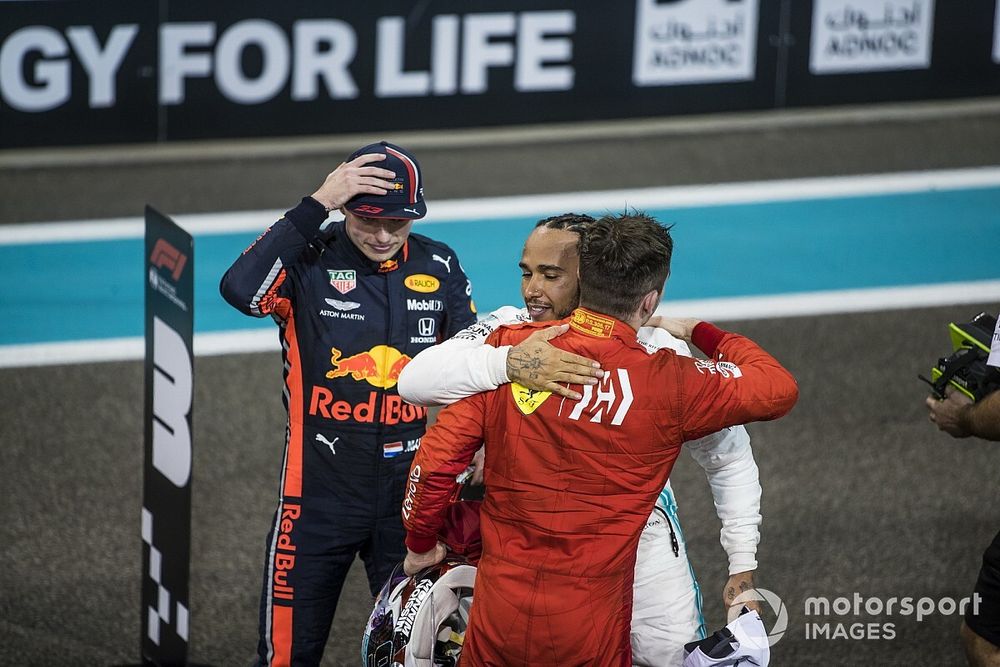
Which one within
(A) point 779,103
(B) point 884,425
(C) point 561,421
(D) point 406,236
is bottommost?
(B) point 884,425

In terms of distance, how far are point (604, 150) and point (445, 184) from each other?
4.98ft

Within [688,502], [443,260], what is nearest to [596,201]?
[688,502]

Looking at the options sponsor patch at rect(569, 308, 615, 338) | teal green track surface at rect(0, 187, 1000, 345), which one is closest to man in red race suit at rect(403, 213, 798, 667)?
sponsor patch at rect(569, 308, 615, 338)

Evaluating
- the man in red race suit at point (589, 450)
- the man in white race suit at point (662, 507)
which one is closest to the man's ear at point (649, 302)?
the man in red race suit at point (589, 450)

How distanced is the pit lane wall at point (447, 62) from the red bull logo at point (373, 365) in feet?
22.8

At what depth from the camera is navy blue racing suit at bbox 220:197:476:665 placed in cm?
418

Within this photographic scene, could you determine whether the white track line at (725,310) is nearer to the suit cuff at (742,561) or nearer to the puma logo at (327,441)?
the puma logo at (327,441)

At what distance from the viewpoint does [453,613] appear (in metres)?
3.70

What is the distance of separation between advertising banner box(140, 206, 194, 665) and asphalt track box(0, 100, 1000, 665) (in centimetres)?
57

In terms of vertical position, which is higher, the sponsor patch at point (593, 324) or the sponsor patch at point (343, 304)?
the sponsor patch at point (593, 324)

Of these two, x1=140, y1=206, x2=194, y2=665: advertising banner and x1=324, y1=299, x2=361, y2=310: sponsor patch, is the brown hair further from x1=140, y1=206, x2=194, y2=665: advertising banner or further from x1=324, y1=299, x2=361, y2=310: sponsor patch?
x1=140, y1=206, x2=194, y2=665: advertising banner

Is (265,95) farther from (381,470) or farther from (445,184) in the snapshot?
(381,470)

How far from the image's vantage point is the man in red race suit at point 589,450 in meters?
3.27

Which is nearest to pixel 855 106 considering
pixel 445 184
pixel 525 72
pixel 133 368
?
pixel 525 72
